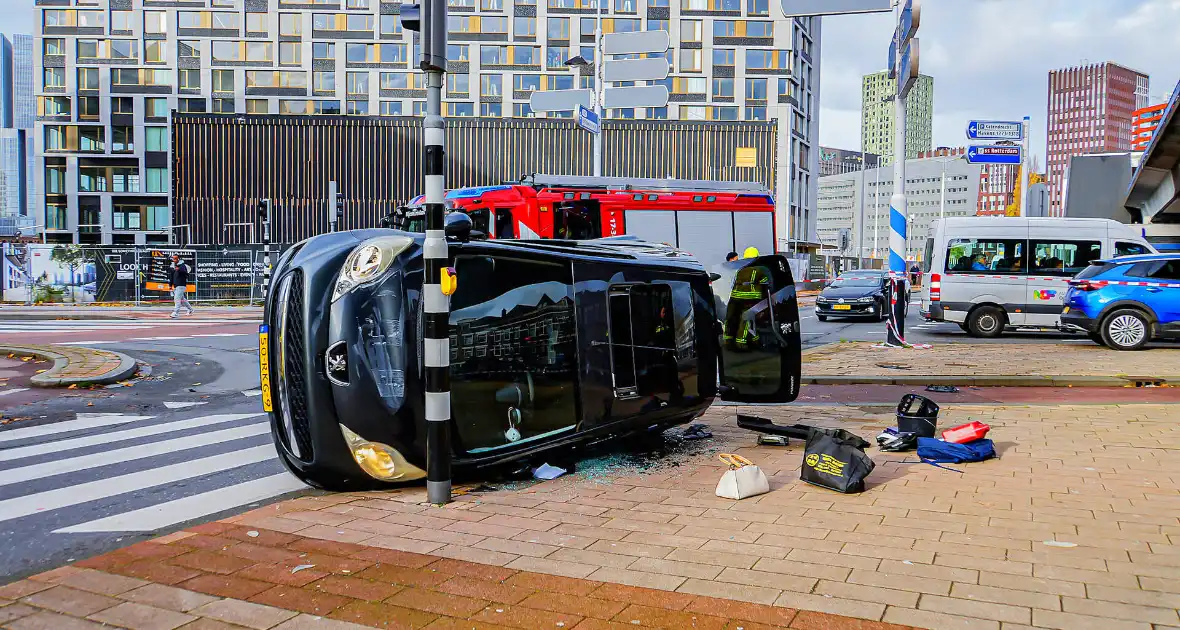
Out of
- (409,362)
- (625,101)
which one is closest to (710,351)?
(409,362)

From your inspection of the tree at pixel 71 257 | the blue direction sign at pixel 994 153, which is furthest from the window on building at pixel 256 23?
the blue direction sign at pixel 994 153

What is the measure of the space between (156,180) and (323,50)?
15.2 meters

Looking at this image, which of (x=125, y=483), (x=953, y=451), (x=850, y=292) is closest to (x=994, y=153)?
(x=850, y=292)

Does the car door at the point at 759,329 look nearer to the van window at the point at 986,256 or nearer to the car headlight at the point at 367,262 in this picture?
the car headlight at the point at 367,262

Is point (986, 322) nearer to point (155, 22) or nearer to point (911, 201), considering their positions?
point (155, 22)

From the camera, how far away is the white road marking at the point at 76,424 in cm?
830

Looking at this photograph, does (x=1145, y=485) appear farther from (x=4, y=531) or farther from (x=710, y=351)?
(x=4, y=531)

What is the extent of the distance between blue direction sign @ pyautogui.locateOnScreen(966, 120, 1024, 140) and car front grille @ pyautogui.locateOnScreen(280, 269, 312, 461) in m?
27.7

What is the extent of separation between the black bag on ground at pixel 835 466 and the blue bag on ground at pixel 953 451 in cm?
103

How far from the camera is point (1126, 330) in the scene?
16812 millimetres

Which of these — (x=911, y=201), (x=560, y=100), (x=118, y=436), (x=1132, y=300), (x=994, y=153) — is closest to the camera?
(x=118, y=436)

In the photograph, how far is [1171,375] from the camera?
1259 centimetres

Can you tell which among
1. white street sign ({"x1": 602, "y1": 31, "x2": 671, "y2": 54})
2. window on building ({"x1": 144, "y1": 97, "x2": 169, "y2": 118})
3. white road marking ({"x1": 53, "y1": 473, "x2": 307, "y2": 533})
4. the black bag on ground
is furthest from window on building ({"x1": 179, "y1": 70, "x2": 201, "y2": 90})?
the black bag on ground

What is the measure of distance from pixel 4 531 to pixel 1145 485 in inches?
278
